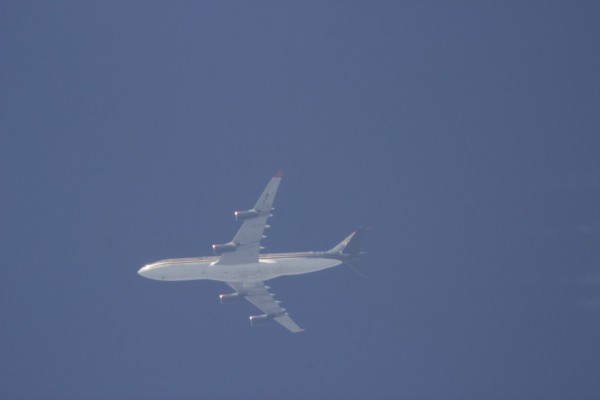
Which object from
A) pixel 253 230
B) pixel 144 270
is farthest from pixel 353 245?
pixel 144 270

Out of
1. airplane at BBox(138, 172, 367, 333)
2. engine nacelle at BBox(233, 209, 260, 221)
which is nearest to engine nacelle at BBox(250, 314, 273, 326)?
airplane at BBox(138, 172, 367, 333)

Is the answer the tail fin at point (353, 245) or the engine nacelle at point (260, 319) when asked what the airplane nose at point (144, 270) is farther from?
the tail fin at point (353, 245)

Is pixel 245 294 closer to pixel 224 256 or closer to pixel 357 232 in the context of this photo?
pixel 224 256

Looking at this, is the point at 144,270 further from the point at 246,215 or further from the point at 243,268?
the point at 246,215

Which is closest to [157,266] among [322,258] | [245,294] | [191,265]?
[191,265]

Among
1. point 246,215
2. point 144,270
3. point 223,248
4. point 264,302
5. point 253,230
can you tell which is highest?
point 246,215

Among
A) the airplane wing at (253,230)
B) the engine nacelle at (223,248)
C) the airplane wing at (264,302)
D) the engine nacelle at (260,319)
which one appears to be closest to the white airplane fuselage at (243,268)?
the airplane wing at (253,230)

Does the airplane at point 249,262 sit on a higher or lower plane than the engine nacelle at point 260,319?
higher
